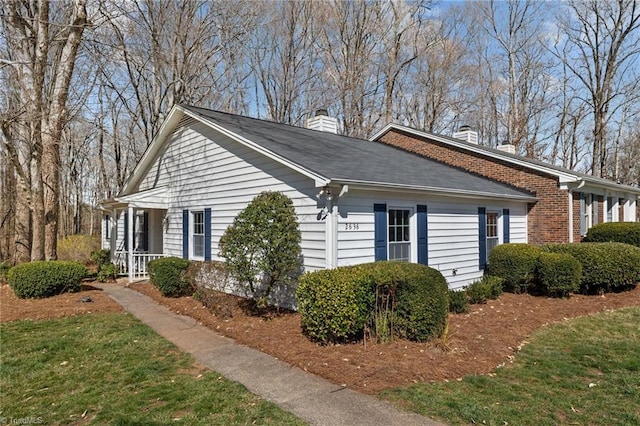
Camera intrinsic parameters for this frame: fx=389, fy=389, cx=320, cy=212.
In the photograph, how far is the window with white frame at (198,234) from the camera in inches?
460

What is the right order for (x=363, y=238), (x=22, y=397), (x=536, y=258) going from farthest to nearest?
1. (x=536, y=258)
2. (x=363, y=238)
3. (x=22, y=397)

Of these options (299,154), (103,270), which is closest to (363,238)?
(299,154)

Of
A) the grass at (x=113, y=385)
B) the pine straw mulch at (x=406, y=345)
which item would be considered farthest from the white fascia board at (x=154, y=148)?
the grass at (x=113, y=385)

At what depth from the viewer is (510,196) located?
11.8 meters

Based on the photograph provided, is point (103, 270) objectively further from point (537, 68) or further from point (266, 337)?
point (537, 68)

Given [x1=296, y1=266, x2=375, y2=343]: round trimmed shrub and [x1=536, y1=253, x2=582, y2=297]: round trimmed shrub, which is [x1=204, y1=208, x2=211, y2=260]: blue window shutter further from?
[x1=536, y1=253, x2=582, y2=297]: round trimmed shrub

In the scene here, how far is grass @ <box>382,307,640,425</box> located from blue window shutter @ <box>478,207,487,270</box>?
480 centimetres

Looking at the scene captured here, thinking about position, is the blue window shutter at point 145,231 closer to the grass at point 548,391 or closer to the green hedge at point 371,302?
the green hedge at point 371,302

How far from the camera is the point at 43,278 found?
1012 centimetres

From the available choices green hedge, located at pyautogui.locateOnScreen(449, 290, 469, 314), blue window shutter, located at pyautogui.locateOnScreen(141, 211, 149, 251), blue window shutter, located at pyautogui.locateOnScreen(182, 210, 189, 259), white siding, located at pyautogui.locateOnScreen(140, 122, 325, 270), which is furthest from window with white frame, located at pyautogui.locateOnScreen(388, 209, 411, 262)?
blue window shutter, located at pyautogui.locateOnScreen(141, 211, 149, 251)

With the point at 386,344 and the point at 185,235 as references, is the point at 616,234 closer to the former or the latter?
the point at 386,344

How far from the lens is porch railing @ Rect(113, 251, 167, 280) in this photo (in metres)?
13.0

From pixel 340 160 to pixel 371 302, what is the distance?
13.9 feet

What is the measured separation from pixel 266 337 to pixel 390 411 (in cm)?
318
